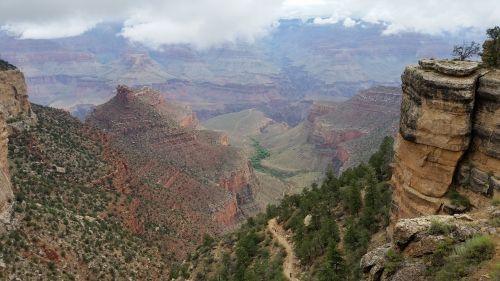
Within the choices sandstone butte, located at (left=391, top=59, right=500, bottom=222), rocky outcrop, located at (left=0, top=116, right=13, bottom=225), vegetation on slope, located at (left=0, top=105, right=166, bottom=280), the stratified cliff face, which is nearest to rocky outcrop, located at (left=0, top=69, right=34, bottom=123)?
vegetation on slope, located at (left=0, top=105, right=166, bottom=280)

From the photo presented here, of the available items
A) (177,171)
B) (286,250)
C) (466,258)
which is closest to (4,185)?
(286,250)

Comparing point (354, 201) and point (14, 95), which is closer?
point (354, 201)

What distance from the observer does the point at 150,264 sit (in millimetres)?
58688

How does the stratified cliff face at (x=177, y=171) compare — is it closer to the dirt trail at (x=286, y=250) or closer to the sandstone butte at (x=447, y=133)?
the dirt trail at (x=286, y=250)

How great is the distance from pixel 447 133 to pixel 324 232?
659 inches

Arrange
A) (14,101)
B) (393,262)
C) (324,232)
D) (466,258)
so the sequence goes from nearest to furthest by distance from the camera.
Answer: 1. (466,258)
2. (393,262)
3. (324,232)
4. (14,101)

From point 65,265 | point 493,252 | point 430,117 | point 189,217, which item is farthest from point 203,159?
point 493,252

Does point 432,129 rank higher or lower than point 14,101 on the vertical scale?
higher

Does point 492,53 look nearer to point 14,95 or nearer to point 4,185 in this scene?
point 4,185

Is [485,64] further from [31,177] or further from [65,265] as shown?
[31,177]

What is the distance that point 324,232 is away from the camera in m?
41.4

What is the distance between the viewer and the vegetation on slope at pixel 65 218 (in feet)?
153

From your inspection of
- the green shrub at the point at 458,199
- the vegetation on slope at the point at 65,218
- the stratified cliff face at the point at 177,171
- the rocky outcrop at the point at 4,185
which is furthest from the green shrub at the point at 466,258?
the stratified cliff face at the point at 177,171

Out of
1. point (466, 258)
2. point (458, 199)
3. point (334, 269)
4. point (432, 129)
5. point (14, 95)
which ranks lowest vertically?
point (334, 269)
